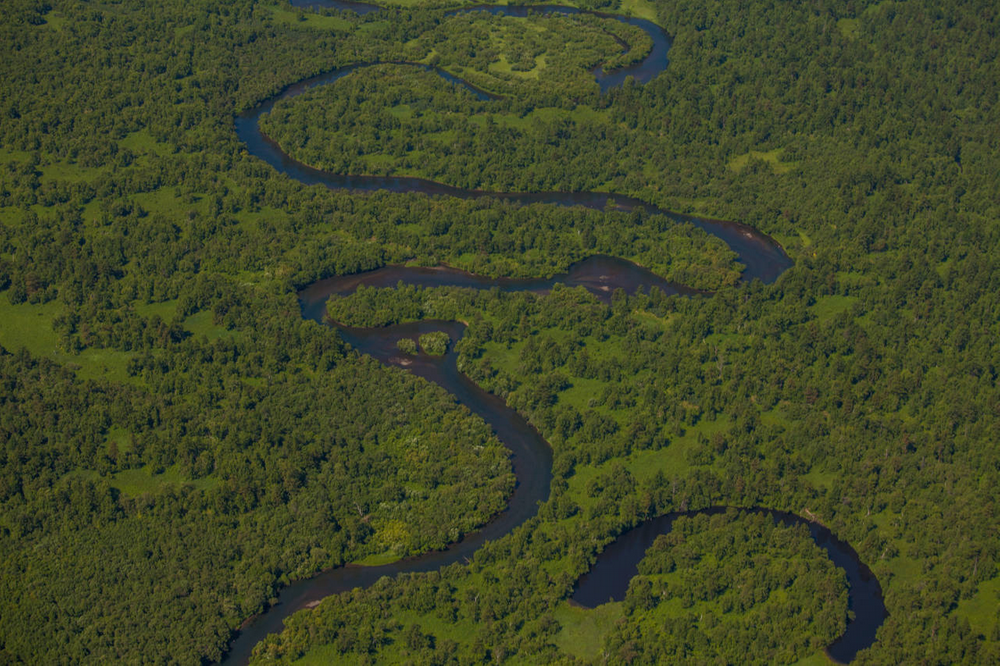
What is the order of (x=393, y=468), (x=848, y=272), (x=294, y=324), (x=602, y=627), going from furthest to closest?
(x=848, y=272) < (x=294, y=324) < (x=393, y=468) < (x=602, y=627)

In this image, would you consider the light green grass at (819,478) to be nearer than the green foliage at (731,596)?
No

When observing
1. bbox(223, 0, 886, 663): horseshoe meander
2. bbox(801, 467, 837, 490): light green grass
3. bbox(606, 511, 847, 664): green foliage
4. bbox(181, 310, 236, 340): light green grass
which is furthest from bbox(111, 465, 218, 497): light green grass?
bbox(801, 467, 837, 490): light green grass

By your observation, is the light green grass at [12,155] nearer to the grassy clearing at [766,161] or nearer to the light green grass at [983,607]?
the grassy clearing at [766,161]

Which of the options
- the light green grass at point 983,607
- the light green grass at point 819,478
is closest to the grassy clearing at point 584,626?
the light green grass at point 819,478

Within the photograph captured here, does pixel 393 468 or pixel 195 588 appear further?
pixel 393 468

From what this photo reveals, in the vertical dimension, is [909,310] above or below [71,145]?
above

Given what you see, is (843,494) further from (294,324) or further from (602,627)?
(294,324)

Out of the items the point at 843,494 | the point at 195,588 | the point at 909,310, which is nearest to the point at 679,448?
the point at 843,494

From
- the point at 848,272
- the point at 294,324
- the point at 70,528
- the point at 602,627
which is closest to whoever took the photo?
the point at 602,627
